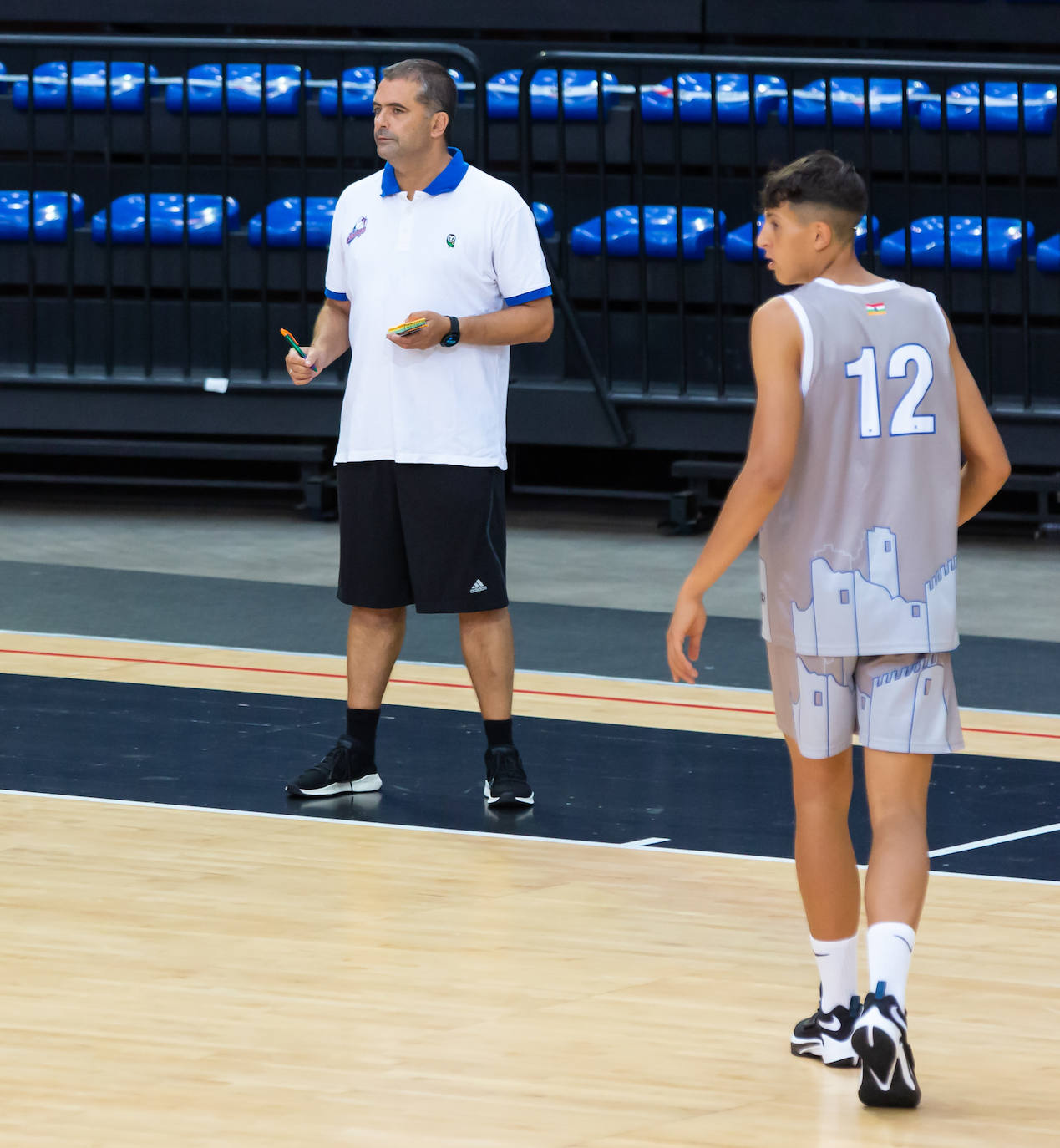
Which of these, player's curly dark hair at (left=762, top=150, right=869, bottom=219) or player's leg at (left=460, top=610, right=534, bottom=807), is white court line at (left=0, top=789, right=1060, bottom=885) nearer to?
player's leg at (left=460, top=610, right=534, bottom=807)

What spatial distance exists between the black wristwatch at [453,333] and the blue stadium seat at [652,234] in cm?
414

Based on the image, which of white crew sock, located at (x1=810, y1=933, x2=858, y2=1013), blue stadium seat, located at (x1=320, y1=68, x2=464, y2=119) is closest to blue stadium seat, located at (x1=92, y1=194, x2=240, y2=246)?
blue stadium seat, located at (x1=320, y1=68, x2=464, y2=119)

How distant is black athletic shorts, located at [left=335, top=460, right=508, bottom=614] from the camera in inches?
201

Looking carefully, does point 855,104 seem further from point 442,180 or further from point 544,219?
point 442,180

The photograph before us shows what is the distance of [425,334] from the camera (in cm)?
490

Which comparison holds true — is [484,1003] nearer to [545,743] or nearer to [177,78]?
[545,743]

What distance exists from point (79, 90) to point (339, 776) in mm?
5457

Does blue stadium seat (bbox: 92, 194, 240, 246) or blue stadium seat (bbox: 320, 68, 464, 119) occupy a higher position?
blue stadium seat (bbox: 320, 68, 464, 119)

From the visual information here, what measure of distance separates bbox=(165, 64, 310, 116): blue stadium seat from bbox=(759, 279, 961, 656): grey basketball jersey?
21.4ft

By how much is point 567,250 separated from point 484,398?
4064 mm

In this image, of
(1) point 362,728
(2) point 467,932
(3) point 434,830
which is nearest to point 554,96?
(1) point 362,728

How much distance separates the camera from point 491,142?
9.28m

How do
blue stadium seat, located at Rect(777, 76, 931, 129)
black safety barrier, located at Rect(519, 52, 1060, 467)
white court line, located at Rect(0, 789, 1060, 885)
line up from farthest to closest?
blue stadium seat, located at Rect(777, 76, 931, 129) → black safety barrier, located at Rect(519, 52, 1060, 467) → white court line, located at Rect(0, 789, 1060, 885)

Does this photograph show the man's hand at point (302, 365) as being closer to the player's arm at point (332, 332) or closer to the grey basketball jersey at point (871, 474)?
the player's arm at point (332, 332)
